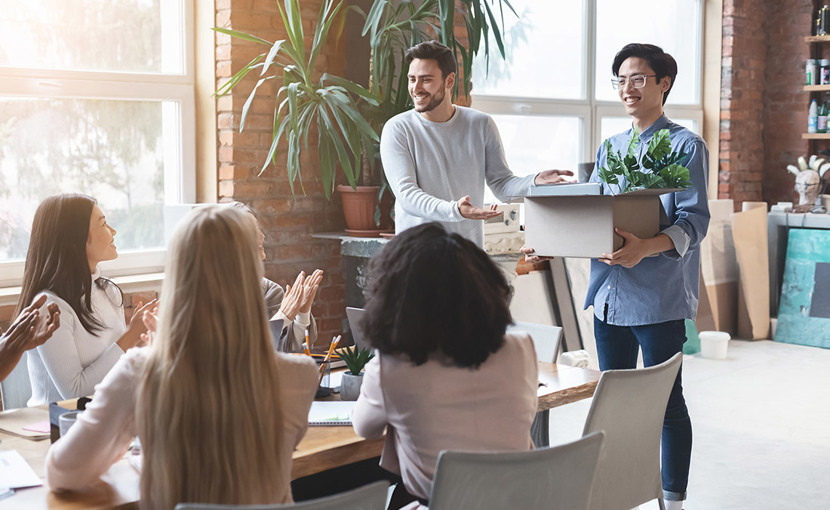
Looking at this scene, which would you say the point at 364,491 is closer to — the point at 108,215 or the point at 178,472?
the point at 178,472

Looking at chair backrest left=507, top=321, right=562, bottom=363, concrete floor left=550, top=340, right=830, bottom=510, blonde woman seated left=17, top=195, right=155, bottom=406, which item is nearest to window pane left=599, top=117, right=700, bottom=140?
concrete floor left=550, top=340, right=830, bottom=510

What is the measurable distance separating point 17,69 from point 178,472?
2705mm

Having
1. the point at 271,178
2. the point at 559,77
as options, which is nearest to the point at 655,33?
the point at 559,77

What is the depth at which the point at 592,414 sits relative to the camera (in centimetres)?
209

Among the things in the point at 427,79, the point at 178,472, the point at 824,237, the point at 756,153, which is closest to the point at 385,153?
the point at 427,79

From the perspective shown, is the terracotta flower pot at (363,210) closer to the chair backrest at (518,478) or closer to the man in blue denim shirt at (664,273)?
the man in blue denim shirt at (664,273)

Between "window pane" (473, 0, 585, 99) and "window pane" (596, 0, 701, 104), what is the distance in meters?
0.22

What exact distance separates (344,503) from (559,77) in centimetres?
485

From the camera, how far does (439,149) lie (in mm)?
3352

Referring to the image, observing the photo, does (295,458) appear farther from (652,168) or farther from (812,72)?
(812,72)

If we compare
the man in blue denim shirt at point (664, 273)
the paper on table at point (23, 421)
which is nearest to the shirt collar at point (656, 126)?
the man in blue denim shirt at point (664, 273)

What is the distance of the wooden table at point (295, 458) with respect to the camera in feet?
5.38

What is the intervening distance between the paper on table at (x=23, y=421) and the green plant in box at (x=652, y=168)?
1.76 metres

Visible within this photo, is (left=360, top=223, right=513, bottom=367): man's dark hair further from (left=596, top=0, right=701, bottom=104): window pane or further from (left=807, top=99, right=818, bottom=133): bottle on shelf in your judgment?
(left=807, top=99, right=818, bottom=133): bottle on shelf
